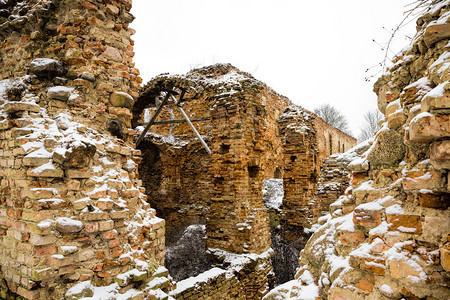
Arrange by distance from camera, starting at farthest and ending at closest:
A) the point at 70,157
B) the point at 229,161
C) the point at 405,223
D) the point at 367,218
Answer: the point at 229,161 < the point at 70,157 < the point at 367,218 < the point at 405,223

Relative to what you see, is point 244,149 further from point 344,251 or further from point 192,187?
point 192,187

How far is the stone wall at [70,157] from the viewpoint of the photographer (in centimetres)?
221

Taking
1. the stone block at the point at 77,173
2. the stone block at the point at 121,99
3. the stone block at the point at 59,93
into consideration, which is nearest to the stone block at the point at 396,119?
the stone block at the point at 77,173

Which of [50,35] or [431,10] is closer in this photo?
[431,10]

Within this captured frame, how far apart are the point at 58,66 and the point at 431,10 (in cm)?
332

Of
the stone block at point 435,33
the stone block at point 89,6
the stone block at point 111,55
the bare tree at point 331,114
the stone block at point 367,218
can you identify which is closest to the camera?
the stone block at point 435,33

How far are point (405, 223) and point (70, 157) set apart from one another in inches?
104

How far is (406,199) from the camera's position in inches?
62.1

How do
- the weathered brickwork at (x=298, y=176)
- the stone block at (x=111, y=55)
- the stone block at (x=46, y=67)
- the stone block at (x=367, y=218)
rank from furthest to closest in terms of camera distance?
the weathered brickwork at (x=298, y=176)
the stone block at (x=111, y=55)
the stone block at (x=46, y=67)
the stone block at (x=367, y=218)

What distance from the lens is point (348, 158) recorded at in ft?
21.1

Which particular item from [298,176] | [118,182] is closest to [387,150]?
[118,182]

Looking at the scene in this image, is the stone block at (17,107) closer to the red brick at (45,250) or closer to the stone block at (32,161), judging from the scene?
the stone block at (32,161)

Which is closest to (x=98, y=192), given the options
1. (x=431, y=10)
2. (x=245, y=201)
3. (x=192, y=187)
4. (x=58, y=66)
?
(x=58, y=66)

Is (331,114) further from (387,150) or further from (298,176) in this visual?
(387,150)
